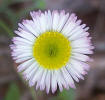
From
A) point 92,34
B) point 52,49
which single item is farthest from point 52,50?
point 92,34

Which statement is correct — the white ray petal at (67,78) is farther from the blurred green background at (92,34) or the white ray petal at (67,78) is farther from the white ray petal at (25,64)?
the blurred green background at (92,34)

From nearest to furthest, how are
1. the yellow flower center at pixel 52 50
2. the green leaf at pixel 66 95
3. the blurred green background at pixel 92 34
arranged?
1. the yellow flower center at pixel 52 50
2. the green leaf at pixel 66 95
3. the blurred green background at pixel 92 34

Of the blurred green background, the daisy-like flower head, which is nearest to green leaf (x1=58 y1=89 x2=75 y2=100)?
the blurred green background

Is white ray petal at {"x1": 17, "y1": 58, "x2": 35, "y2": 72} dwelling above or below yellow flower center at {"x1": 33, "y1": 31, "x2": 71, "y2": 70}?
below

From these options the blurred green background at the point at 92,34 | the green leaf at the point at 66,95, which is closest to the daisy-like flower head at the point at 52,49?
the green leaf at the point at 66,95

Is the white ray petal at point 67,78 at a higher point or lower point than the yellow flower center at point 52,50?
lower

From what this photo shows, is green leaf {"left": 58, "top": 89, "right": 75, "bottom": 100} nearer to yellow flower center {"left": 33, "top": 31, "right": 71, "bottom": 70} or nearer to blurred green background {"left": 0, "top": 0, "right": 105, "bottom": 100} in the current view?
blurred green background {"left": 0, "top": 0, "right": 105, "bottom": 100}

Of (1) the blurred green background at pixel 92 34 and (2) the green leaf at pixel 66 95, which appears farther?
(1) the blurred green background at pixel 92 34

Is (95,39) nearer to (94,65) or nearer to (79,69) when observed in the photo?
(94,65)

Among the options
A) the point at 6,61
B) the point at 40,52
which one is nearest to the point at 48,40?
the point at 40,52
